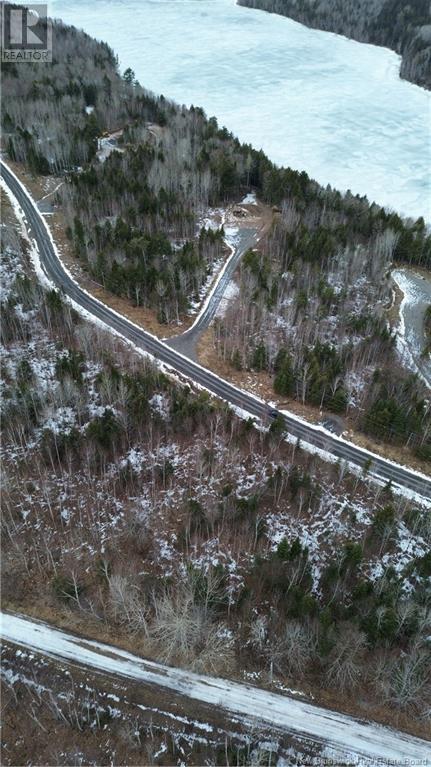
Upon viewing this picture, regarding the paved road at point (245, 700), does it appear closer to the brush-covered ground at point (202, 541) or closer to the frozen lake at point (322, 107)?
the brush-covered ground at point (202, 541)

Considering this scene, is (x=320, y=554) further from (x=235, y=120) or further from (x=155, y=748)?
(x=235, y=120)

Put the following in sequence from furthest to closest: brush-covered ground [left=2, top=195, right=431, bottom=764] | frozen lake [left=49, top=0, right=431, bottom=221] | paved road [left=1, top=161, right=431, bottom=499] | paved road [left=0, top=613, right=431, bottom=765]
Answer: frozen lake [left=49, top=0, right=431, bottom=221] < paved road [left=1, top=161, right=431, bottom=499] < brush-covered ground [left=2, top=195, right=431, bottom=764] < paved road [left=0, top=613, right=431, bottom=765]

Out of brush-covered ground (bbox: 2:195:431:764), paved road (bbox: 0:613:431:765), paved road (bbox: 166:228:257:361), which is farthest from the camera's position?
paved road (bbox: 166:228:257:361)

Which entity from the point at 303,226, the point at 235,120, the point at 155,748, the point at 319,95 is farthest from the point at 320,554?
the point at 319,95

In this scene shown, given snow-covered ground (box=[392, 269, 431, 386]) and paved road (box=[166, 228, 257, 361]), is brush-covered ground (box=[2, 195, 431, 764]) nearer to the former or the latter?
paved road (box=[166, 228, 257, 361])

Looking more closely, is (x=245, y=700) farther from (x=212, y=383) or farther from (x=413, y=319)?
(x=413, y=319)

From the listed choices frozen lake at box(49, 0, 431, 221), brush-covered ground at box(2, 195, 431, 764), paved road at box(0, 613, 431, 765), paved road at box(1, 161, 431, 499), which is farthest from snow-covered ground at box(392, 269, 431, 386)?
paved road at box(0, 613, 431, 765)
